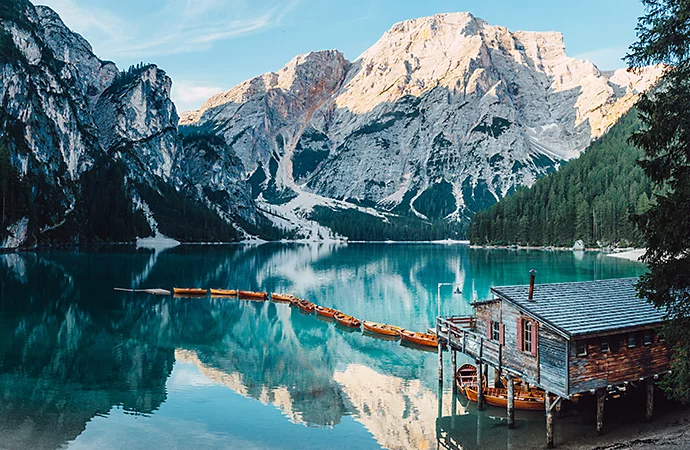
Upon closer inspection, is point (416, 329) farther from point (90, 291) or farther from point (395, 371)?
point (90, 291)

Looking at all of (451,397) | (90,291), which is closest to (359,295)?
(90,291)

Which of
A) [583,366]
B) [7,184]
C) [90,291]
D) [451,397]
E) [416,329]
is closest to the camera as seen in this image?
[583,366]

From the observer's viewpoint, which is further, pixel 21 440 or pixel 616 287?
pixel 616 287

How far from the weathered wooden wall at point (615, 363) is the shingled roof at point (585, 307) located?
2.60 feet

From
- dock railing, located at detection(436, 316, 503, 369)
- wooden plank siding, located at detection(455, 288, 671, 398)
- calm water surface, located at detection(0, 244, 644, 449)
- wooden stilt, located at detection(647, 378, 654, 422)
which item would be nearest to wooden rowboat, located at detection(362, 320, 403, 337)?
calm water surface, located at detection(0, 244, 644, 449)

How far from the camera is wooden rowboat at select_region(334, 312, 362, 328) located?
58250 mm

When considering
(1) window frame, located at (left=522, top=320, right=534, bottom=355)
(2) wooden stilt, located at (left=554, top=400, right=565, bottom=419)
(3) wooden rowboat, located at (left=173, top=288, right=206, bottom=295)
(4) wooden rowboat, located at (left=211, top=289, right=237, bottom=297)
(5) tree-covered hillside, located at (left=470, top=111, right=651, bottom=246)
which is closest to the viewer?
(1) window frame, located at (left=522, top=320, right=534, bottom=355)

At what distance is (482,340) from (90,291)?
230ft

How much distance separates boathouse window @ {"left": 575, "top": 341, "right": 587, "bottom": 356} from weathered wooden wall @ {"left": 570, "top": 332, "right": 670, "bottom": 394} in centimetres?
15

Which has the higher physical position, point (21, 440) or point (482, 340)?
point (482, 340)

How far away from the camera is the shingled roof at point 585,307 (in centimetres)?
2439

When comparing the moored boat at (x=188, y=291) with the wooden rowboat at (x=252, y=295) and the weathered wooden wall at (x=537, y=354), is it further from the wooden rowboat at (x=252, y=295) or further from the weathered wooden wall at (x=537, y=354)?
the weathered wooden wall at (x=537, y=354)

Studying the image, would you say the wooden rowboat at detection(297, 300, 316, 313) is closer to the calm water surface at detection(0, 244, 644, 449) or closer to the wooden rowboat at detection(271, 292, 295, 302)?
the calm water surface at detection(0, 244, 644, 449)

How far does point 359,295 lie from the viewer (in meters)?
83.6
